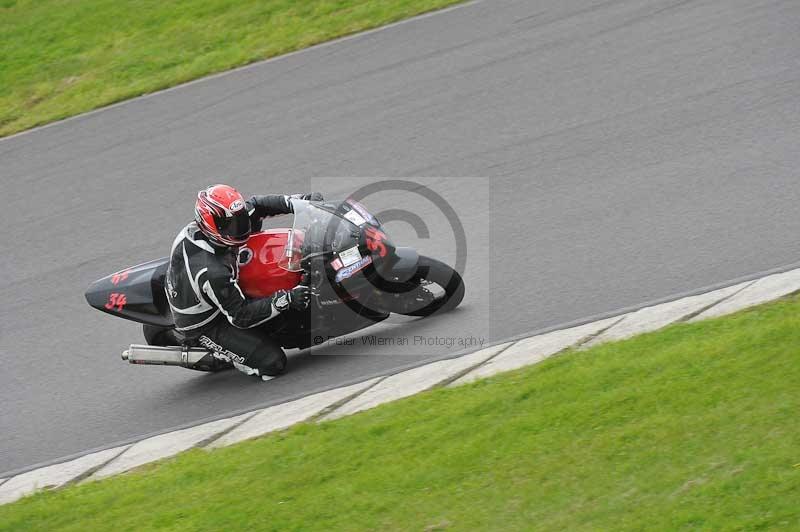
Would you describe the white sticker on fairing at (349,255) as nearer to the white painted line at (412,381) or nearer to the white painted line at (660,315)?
the white painted line at (412,381)

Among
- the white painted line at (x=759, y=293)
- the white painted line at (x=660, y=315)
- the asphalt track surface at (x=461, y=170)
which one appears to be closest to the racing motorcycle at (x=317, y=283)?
the asphalt track surface at (x=461, y=170)

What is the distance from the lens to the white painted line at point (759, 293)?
24.0 ft

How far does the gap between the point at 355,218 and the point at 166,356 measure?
1873mm

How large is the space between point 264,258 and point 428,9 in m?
7.20

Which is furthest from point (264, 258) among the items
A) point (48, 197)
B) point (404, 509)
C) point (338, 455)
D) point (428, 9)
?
point (428, 9)

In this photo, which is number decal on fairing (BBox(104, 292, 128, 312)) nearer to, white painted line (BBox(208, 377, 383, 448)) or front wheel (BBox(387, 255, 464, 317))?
white painted line (BBox(208, 377, 383, 448))

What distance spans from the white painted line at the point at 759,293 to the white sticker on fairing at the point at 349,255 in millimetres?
2483

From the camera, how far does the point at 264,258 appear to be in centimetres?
795

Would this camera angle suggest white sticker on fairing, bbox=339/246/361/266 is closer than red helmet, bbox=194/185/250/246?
No

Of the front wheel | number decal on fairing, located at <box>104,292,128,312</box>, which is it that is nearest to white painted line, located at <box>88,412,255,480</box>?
number decal on fairing, located at <box>104,292,128,312</box>

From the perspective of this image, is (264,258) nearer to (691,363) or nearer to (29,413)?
(29,413)

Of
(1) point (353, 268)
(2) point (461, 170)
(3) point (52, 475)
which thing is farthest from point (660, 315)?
(3) point (52, 475)

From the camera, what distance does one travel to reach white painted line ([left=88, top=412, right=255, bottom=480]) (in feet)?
24.0

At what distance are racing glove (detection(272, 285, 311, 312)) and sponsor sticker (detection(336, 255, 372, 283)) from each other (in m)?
0.28
